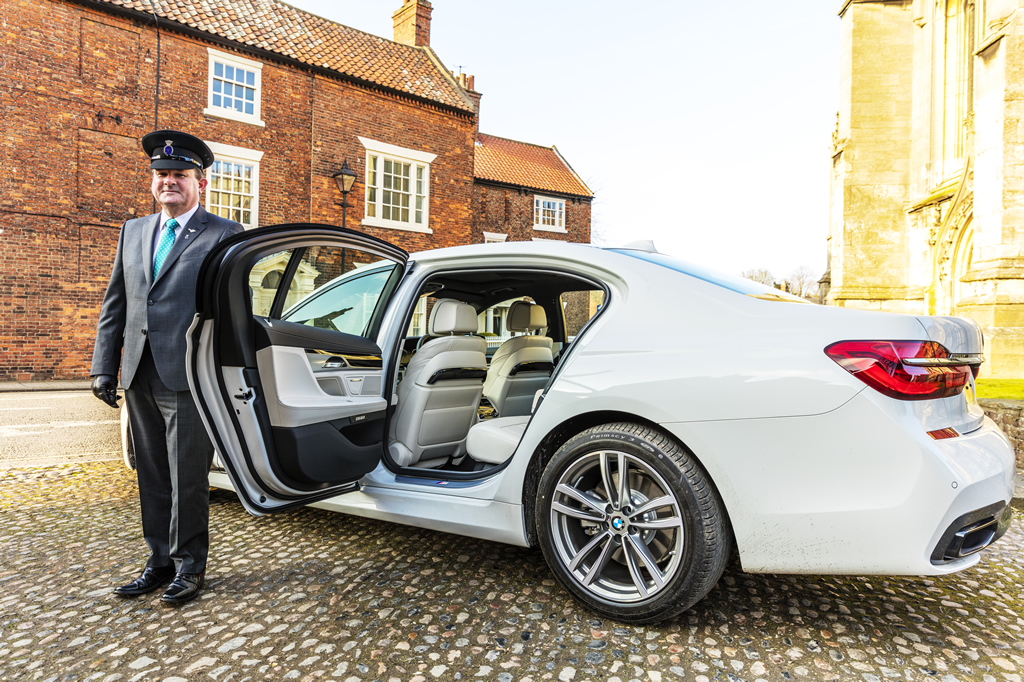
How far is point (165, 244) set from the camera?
2.87 metres

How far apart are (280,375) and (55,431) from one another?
668 centimetres

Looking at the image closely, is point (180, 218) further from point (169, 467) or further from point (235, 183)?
point (235, 183)

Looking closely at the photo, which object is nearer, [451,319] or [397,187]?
[451,319]

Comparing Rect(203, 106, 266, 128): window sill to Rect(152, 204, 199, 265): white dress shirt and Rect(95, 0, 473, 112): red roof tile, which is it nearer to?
Rect(95, 0, 473, 112): red roof tile

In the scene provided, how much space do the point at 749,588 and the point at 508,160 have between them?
90.0 feet

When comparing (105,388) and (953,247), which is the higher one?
(953,247)

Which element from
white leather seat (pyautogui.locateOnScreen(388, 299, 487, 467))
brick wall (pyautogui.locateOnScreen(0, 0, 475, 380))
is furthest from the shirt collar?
brick wall (pyautogui.locateOnScreen(0, 0, 475, 380))

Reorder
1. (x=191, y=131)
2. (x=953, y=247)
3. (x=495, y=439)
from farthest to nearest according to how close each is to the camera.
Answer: (x=191, y=131) → (x=953, y=247) → (x=495, y=439)

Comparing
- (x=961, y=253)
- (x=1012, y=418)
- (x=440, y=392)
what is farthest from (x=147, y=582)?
(x=961, y=253)

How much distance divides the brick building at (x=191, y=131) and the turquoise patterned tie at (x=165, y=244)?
14.0 m

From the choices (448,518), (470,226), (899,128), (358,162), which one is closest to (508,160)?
(470,226)

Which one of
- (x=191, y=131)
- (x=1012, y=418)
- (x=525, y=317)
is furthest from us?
(x=191, y=131)

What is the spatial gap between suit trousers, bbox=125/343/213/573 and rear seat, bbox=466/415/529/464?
1.28 m

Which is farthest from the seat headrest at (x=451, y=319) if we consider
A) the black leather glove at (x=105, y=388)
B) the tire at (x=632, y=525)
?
the black leather glove at (x=105, y=388)
